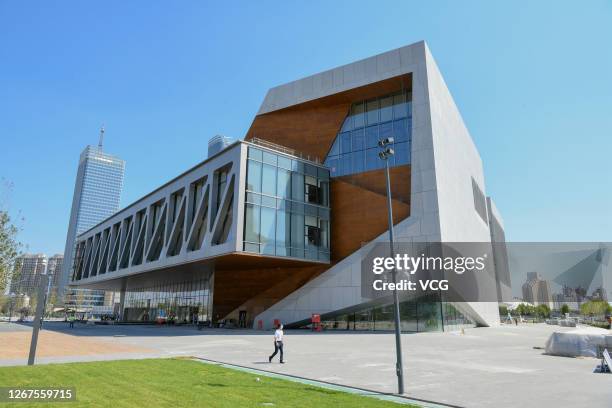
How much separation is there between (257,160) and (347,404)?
29.3 m

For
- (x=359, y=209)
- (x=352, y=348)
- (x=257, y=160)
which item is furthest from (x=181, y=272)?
(x=352, y=348)

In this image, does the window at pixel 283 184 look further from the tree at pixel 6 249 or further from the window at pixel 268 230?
the tree at pixel 6 249

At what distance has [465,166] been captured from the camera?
51.6 metres

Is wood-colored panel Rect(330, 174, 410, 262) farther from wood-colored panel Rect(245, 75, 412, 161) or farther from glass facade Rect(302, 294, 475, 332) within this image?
glass facade Rect(302, 294, 475, 332)

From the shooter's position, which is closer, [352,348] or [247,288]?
[352,348]

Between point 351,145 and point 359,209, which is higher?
point 351,145

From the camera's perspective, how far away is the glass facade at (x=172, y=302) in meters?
52.5

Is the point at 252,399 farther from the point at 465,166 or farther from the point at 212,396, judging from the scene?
the point at 465,166

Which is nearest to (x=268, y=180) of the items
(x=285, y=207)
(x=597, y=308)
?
(x=285, y=207)

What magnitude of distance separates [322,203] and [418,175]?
10256 millimetres

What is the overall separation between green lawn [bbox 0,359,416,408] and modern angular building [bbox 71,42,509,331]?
19.7 m

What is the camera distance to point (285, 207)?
38.5 metres

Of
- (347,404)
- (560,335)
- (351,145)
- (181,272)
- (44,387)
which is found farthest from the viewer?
(181,272)

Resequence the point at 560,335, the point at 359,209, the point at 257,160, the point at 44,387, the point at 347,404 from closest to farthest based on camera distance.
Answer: the point at 347,404 → the point at 44,387 → the point at 560,335 → the point at 257,160 → the point at 359,209
